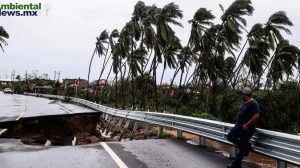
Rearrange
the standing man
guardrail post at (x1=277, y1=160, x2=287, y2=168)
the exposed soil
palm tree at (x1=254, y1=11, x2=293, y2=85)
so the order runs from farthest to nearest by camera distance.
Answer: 1. palm tree at (x1=254, y1=11, x2=293, y2=85)
2. the exposed soil
3. the standing man
4. guardrail post at (x1=277, y1=160, x2=287, y2=168)

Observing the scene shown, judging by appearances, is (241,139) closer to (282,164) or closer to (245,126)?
(245,126)

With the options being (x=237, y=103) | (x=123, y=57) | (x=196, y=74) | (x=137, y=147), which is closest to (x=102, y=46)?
(x=123, y=57)

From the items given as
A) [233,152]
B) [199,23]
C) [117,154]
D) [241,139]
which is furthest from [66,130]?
[199,23]

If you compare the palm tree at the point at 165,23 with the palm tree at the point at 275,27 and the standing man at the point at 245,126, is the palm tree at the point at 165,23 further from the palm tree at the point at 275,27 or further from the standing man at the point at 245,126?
the standing man at the point at 245,126

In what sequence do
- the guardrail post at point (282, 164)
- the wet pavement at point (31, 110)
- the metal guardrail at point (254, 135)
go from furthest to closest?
1. the wet pavement at point (31, 110)
2. the guardrail post at point (282, 164)
3. the metal guardrail at point (254, 135)

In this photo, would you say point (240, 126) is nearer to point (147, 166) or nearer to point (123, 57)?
point (147, 166)

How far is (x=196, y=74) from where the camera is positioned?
50.4 meters

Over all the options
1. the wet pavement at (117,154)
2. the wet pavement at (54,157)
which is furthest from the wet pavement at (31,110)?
the wet pavement at (117,154)

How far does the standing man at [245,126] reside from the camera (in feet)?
26.4

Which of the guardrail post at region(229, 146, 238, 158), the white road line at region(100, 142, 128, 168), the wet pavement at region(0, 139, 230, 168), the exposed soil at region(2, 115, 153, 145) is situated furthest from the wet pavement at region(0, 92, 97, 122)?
the guardrail post at region(229, 146, 238, 158)

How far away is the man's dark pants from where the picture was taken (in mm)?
8070

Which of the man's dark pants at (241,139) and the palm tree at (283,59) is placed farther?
the palm tree at (283,59)

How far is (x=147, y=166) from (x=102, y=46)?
57268 millimetres

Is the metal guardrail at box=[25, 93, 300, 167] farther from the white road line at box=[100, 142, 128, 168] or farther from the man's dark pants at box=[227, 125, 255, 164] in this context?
the white road line at box=[100, 142, 128, 168]
